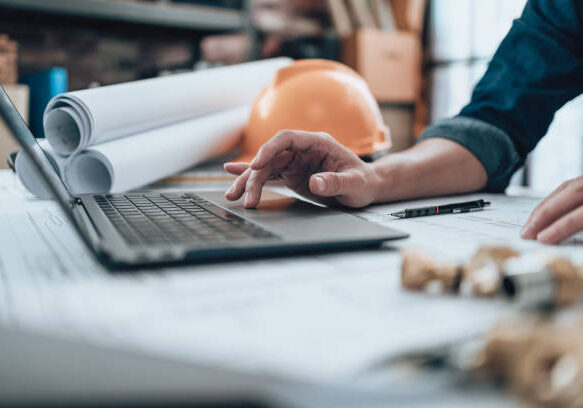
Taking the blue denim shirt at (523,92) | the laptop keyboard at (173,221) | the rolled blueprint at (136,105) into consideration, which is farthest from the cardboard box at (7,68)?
the blue denim shirt at (523,92)

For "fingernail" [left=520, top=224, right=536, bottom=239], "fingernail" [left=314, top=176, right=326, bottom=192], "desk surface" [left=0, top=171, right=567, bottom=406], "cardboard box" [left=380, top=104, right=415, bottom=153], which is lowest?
"cardboard box" [left=380, top=104, right=415, bottom=153]

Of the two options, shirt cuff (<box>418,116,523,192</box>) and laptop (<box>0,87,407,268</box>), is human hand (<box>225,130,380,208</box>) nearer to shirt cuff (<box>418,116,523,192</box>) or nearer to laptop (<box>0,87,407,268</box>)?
laptop (<box>0,87,407,268</box>)

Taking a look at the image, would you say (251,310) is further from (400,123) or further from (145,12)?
(400,123)

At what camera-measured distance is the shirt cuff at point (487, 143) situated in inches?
36.8

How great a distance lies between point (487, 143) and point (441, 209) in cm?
29

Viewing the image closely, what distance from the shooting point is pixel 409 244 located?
0.52 metres

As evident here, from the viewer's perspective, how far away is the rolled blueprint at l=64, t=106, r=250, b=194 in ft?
2.85

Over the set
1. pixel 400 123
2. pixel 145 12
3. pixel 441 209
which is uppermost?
pixel 145 12

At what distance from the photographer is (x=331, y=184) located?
66 centimetres

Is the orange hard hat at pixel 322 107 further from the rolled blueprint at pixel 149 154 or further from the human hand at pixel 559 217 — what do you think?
the human hand at pixel 559 217

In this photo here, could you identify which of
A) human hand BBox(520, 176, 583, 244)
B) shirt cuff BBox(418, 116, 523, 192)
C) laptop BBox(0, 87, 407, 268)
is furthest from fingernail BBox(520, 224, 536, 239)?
shirt cuff BBox(418, 116, 523, 192)

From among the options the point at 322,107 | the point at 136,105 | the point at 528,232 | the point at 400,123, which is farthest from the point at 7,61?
the point at 400,123

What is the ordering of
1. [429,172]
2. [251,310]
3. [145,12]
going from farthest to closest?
[145,12] → [429,172] → [251,310]

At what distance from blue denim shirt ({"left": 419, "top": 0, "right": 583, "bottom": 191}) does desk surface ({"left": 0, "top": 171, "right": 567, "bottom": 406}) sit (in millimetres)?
489
